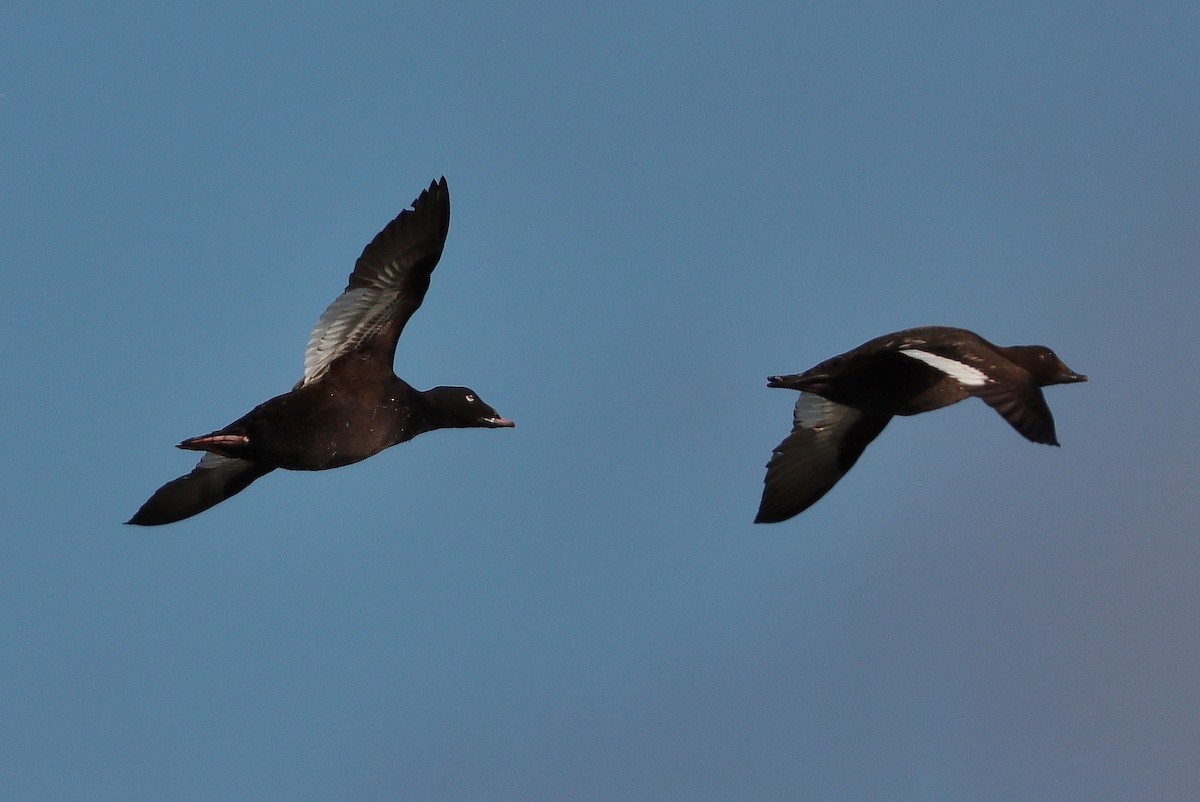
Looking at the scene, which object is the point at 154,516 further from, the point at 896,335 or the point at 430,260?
the point at 896,335

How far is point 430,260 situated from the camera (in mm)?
18859

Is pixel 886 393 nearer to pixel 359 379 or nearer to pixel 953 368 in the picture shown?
pixel 953 368

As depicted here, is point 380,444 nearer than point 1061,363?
Yes

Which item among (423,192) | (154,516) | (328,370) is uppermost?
(423,192)

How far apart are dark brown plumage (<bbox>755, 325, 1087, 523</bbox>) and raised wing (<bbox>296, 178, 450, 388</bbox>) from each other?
3.81 m

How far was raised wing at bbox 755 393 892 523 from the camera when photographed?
837 inches

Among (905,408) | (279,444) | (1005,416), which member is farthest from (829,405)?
(279,444)

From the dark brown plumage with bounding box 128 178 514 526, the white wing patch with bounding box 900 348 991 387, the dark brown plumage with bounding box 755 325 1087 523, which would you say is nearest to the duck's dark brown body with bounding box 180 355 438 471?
the dark brown plumage with bounding box 128 178 514 526

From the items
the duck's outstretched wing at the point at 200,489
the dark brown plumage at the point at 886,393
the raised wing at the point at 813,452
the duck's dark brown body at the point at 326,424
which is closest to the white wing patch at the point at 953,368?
the dark brown plumage at the point at 886,393

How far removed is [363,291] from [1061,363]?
24.5 feet

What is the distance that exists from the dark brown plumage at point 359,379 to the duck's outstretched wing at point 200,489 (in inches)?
56.9

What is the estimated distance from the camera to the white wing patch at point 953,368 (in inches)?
733

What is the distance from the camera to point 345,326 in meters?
19.0

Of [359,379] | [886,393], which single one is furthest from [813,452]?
[359,379]
